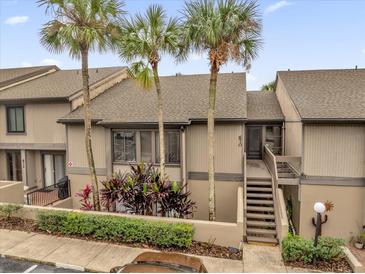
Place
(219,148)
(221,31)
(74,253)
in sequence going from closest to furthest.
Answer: (74,253)
(221,31)
(219,148)

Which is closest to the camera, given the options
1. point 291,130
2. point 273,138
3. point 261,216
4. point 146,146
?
point 261,216

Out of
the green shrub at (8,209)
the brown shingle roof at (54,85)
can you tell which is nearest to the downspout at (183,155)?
the green shrub at (8,209)

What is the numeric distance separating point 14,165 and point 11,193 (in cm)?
464

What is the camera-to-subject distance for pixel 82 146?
1484cm

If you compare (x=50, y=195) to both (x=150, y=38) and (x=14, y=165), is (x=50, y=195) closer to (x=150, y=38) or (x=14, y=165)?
(x=14, y=165)

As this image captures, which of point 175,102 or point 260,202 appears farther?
point 175,102

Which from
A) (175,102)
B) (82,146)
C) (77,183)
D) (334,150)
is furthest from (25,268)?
(334,150)

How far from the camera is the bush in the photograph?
321 inches

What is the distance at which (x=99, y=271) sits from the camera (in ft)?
25.7

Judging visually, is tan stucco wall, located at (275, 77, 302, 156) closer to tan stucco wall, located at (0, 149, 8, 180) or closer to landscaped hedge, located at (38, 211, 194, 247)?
landscaped hedge, located at (38, 211, 194, 247)

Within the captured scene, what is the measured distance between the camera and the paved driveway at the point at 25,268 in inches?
→ 309

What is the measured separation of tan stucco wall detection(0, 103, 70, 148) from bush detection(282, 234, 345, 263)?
13417mm

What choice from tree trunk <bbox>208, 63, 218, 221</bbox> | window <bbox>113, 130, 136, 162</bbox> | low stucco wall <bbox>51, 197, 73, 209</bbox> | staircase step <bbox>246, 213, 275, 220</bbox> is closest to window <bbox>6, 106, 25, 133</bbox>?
low stucco wall <bbox>51, 197, 73, 209</bbox>

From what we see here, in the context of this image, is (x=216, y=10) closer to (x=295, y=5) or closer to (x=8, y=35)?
(x=295, y=5)
